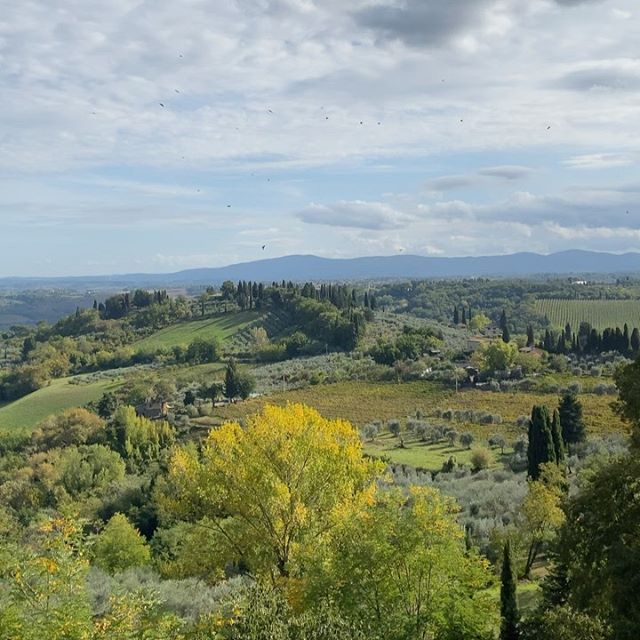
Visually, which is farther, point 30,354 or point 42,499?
point 30,354

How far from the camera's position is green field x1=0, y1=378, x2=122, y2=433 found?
3740 inches

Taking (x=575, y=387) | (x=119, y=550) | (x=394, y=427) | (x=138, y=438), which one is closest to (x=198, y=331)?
(x=138, y=438)

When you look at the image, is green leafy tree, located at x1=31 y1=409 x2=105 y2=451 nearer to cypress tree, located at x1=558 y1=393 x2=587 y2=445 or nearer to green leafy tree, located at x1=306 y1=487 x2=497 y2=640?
cypress tree, located at x1=558 y1=393 x2=587 y2=445

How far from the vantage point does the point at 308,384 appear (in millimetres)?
99500

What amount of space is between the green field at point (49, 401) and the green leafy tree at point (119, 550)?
194 ft

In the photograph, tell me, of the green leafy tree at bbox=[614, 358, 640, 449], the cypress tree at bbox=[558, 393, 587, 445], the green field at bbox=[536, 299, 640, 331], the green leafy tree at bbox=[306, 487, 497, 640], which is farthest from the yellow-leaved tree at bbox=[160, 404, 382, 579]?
the green field at bbox=[536, 299, 640, 331]

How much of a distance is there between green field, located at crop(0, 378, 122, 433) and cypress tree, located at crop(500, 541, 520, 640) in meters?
79.8

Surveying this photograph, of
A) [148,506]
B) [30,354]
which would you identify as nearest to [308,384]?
[148,506]

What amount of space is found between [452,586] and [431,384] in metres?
74.7

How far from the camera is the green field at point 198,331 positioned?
461ft

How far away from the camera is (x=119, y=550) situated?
3425 centimetres

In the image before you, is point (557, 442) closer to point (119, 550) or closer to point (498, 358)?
point (119, 550)

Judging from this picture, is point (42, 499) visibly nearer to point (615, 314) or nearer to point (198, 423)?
point (198, 423)

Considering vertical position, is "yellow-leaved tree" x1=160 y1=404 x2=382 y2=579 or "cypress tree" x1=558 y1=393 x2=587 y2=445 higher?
"yellow-leaved tree" x1=160 y1=404 x2=382 y2=579
